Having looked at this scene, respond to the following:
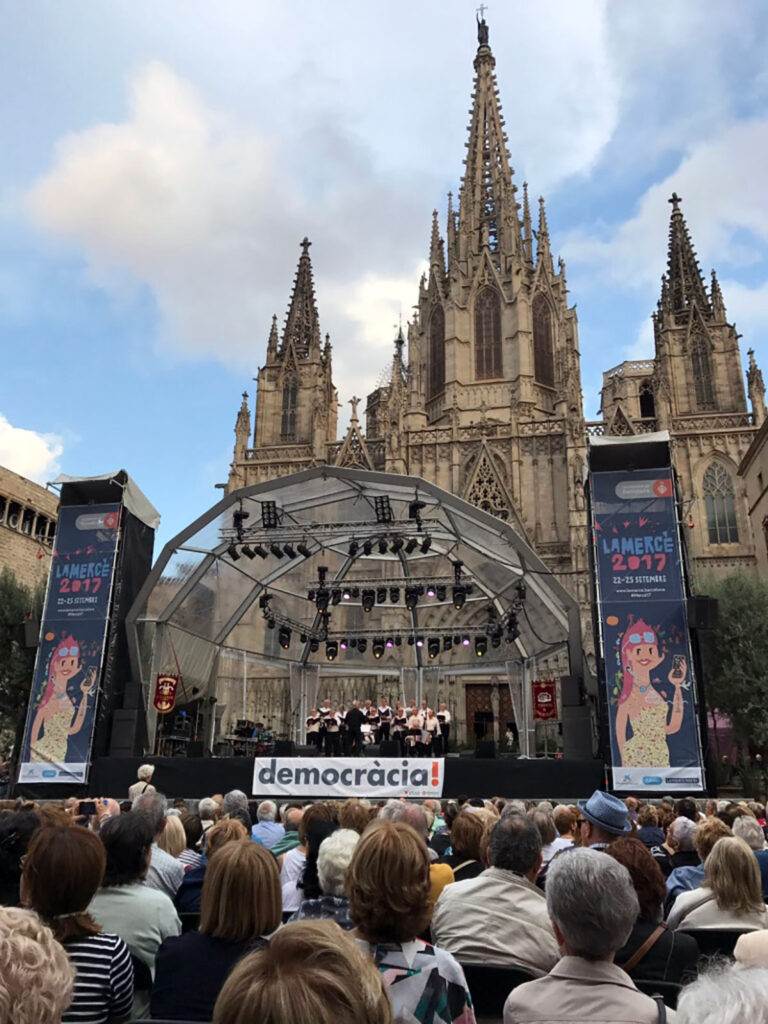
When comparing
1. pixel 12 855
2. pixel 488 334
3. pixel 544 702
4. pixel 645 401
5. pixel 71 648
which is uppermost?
pixel 645 401

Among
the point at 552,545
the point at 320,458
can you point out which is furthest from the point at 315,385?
the point at 552,545

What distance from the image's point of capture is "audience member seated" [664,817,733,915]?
4.79 m

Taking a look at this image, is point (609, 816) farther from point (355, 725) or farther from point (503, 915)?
point (355, 725)

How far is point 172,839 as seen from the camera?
5.47m

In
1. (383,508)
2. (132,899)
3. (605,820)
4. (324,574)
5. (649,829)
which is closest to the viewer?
(132,899)

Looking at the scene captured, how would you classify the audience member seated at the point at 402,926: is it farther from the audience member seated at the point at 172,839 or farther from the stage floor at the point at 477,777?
the stage floor at the point at 477,777

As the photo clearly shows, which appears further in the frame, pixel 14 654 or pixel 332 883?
pixel 14 654

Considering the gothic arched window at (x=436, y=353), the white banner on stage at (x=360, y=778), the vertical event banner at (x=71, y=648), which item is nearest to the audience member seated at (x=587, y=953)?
the white banner on stage at (x=360, y=778)

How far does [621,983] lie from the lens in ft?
8.09

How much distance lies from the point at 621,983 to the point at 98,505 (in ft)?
62.3

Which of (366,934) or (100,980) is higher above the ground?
(366,934)

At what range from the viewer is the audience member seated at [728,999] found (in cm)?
138

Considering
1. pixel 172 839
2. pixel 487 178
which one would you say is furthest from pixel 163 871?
pixel 487 178

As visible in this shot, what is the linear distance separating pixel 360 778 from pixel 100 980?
42.4ft
